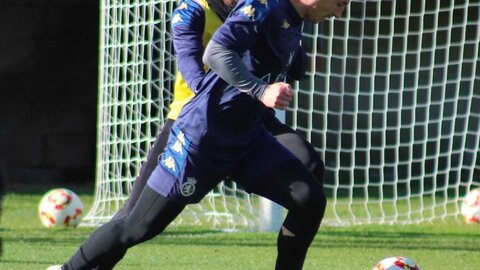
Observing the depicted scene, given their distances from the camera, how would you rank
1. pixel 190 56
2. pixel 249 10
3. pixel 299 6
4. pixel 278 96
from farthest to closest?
pixel 190 56 < pixel 299 6 < pixel 249 10 < pixel 278 96

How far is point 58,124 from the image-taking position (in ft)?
40.3

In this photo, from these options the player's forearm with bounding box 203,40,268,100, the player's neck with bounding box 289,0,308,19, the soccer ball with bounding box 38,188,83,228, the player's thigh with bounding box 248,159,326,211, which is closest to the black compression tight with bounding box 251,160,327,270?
the player's thigh with bounding box 248,159,326,211

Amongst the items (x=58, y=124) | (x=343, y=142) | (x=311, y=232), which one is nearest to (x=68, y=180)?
(x=58, y=124)

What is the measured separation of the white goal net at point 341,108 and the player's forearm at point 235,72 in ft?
14.6

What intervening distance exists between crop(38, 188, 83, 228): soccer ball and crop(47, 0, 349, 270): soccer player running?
373 centimetres

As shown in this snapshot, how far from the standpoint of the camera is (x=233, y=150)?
4.51 meters

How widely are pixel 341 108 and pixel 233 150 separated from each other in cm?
724

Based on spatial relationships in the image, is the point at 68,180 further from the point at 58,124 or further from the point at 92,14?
the point at 92,14

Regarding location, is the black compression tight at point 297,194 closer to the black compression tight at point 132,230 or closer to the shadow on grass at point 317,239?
the black compression tight at point 132,230

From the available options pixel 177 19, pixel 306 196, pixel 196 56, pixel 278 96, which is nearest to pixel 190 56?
pixel 196 56

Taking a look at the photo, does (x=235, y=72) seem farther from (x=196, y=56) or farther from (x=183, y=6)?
(x=183, y=6)

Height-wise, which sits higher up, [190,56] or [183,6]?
[183,6]

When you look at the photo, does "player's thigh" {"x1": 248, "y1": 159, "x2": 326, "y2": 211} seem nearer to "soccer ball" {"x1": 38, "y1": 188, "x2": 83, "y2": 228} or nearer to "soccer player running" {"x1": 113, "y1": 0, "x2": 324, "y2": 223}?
"soccer player running" {"x1": 113, "y1": 0, "x2": 324, "y2": 223}

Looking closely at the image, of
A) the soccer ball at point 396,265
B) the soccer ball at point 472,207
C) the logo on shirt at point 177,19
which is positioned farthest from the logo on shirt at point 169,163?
the soccer ball at point 472,207
